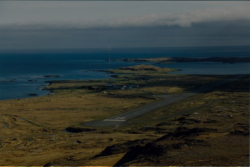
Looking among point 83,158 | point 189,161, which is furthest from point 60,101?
point 189,161

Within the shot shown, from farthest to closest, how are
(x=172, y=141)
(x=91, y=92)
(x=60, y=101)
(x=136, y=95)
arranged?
(x=91, y=92) → (x=136, y=95) → (x=60, y=101) → (x=172, y=141)

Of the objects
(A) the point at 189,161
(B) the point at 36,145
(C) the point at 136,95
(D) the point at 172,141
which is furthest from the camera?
(C) the point at 136,95

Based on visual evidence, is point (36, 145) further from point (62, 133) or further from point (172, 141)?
point (172, 141)

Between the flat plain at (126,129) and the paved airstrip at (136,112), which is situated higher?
the flat plain at (126,129)

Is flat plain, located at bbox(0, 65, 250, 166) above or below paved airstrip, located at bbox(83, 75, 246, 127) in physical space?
above

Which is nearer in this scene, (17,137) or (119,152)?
(119,152)

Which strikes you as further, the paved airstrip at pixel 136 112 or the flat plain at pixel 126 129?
the paved airstrip at pixel 136 112

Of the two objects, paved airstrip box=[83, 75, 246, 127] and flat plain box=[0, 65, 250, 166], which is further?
paved airstrip box=[83, 75, 246, 127]

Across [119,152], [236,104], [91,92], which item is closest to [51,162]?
[119,152]

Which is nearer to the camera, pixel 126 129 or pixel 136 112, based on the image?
pixel 126 129
